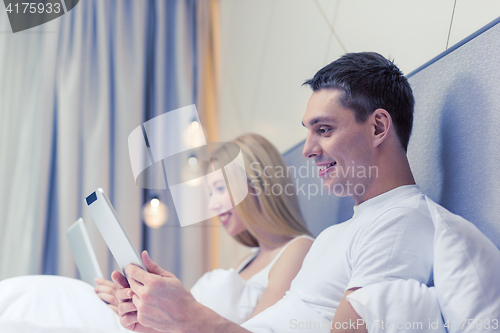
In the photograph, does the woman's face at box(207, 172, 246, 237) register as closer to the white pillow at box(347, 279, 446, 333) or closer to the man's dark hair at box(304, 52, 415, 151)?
the man's dark hair at box(304, 52, 415, 151)

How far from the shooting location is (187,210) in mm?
1869

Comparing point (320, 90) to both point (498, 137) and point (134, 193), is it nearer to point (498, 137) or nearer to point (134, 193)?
point (498, 137)

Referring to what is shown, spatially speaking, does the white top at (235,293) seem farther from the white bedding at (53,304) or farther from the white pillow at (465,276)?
the white pillow at (465,276)

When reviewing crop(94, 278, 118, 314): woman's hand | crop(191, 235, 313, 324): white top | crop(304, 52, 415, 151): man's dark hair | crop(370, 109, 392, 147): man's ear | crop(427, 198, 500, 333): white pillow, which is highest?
crop(304, 52, 415, 151): man's dark hair

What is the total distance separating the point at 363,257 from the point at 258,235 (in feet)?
1.90

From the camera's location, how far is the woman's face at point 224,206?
1.26 metres

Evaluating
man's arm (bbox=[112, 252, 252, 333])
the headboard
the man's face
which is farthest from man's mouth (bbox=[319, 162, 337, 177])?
man's arm (bbox=[112, 252, 252, 333])

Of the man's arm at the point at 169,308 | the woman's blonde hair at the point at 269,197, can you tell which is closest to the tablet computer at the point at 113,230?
the man's arm at the point at 169,308

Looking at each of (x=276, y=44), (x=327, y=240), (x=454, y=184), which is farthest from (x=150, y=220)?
(x=454, y=184)

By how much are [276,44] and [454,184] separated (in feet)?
3.14

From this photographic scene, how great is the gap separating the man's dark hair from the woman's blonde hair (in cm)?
43

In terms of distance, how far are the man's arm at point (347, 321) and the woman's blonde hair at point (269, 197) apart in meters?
0.51

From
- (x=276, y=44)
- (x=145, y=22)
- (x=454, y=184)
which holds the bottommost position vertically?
(x=454, y=184)

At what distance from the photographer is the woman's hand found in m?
1.03
